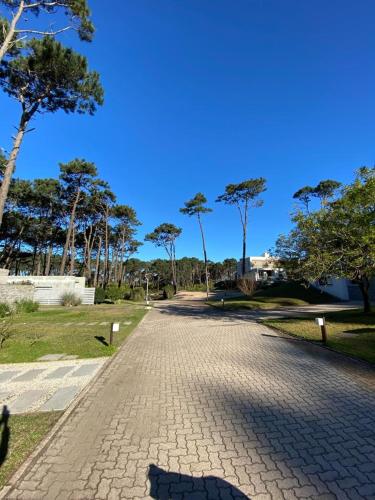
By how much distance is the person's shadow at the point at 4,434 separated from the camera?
121 inches

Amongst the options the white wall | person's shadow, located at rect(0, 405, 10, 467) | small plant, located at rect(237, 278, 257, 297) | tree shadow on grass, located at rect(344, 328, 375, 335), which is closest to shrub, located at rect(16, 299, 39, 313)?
person's shadow, located at rect(0, 405, 10, 467)

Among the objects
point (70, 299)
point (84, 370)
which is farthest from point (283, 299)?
point (84, 370)

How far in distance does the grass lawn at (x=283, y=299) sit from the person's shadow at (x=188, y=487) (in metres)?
20.1

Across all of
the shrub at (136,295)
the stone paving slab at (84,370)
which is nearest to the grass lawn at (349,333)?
the stone paving slab at (84,370)

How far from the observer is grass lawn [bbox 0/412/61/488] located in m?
2.89

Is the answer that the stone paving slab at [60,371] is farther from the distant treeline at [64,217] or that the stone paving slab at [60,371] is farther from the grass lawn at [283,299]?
the distant treeline at [64,217]

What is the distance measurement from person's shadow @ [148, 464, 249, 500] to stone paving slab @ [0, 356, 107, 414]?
245 centimetres

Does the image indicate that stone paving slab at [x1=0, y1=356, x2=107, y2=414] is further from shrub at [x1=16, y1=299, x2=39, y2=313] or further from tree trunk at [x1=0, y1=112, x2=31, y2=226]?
shrub at [x1=16, y1=299, x2=39, y2=313]

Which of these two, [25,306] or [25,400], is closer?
[25,400]

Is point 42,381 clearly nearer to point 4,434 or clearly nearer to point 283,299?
point 4,434

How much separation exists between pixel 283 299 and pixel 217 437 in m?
24.9

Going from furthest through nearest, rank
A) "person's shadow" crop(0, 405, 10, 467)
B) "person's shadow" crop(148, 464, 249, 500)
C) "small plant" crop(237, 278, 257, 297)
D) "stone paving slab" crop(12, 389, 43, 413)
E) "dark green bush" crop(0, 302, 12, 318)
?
"small plant" crop(237, 278, 257, 297) → "dark green bush" crop(0, 302, 12, 318) → "stone paving slab" crop(12, 389, 43, 413) → "person's shadow" crop(0, 405, 10, 467) → "person's shadow" crop(148, 464, 249, 500)

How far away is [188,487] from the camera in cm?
256

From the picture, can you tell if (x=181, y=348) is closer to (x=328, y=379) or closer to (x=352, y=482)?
(x=328, y=379)
